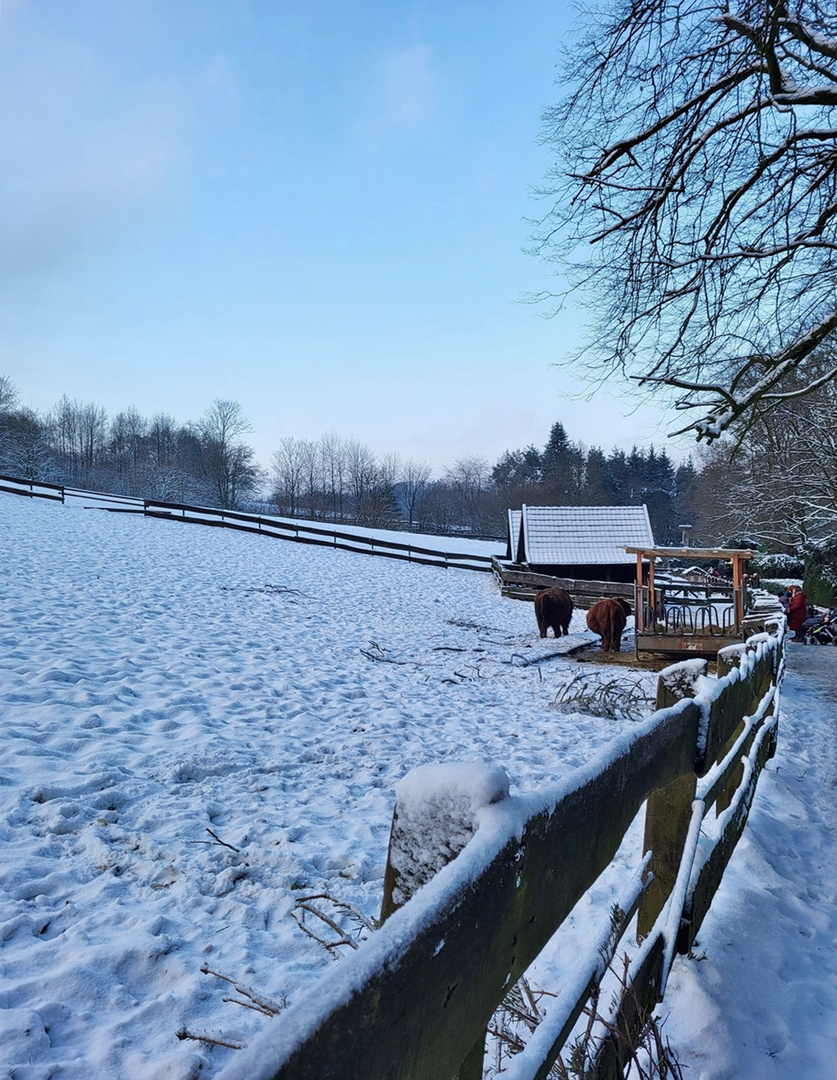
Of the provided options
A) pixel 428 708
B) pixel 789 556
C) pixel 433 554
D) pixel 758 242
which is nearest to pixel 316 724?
pixel 428 708

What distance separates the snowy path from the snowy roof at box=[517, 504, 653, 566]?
21557 mm

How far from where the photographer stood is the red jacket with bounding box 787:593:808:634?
19203 mm

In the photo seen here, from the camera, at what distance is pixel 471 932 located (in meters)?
0.95

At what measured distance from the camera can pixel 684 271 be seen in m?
6.57

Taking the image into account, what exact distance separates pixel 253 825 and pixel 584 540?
2421 centimetres

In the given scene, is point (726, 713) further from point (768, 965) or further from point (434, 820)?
point (434, 820)

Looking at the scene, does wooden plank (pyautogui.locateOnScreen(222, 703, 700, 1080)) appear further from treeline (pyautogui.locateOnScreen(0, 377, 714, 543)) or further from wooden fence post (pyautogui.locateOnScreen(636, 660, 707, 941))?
treeline (pyautogui.locateOnScreen(0, 377, 714, 543))

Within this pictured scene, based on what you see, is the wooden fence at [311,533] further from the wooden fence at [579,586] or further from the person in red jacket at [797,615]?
the person in red jacket at [797,615]

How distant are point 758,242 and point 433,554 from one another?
77.9ft

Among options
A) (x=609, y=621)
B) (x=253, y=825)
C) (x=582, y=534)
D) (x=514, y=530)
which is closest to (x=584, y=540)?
(x=582, y=534)

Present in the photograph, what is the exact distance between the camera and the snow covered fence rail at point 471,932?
676 millimetres

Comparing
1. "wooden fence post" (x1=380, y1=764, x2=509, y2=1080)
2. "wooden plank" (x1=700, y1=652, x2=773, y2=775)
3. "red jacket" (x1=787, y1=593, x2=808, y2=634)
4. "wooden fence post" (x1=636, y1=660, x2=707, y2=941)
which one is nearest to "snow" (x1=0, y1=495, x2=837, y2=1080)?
"wooden fence post" (x1=380, y1=764, x2=509, y2=1080)

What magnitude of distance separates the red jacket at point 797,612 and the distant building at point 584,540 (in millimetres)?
6857

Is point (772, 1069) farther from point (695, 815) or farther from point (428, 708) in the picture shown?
point (428, 708)
